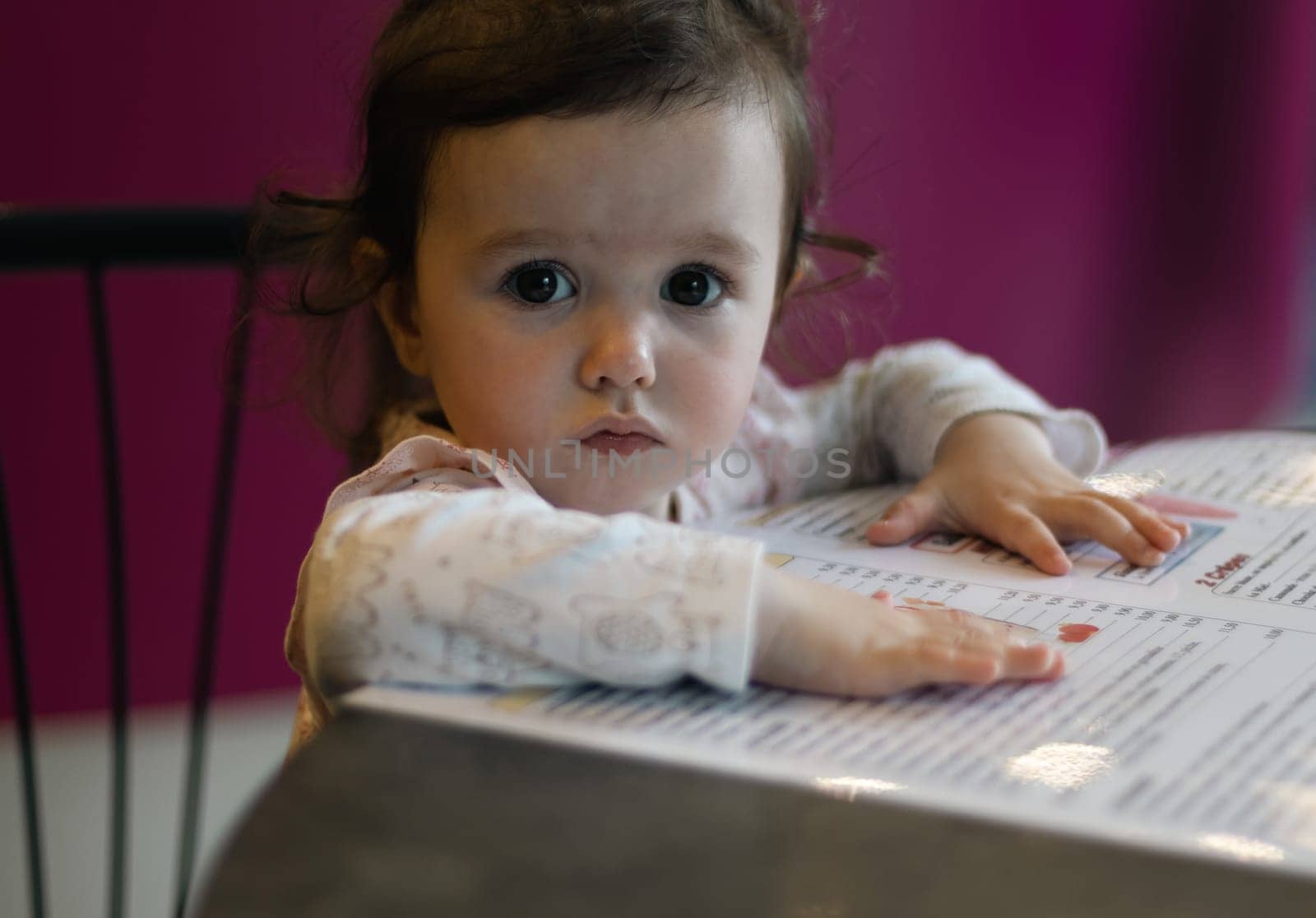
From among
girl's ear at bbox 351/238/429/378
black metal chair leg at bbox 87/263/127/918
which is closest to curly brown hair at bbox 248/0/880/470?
girl's ear at bbox 351/238/429/378

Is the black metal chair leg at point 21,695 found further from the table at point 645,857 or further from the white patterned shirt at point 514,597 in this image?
the table at point 645,857

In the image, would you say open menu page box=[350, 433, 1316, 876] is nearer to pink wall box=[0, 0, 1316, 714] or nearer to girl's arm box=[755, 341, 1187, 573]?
girl's arm box=[755, 341, 1187, 573]

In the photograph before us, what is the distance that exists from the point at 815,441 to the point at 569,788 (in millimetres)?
648

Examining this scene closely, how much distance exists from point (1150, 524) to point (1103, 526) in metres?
0.03

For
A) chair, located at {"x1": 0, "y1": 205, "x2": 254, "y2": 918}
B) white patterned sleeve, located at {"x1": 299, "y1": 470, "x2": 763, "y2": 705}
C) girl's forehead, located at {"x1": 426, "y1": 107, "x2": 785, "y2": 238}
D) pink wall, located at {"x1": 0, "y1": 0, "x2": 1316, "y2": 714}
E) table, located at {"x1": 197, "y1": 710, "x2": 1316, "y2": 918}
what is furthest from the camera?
pink wall, located at {"x1": 0, "y1": 0, "x2": 1316, "y2": 714}

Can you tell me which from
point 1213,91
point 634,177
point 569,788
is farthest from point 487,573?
point 1213,91

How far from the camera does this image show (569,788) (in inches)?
16.9

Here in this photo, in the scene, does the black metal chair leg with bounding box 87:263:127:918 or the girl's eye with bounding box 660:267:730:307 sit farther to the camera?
the black metal chair leg with bounding box 87:263:127:918

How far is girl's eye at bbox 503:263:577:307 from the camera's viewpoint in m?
0.73

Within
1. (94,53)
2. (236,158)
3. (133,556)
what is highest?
(94,53)

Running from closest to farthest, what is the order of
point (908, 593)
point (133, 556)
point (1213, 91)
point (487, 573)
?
point (487, 573)
point (908, 593)
point (133, 556)
point (1213, 91)

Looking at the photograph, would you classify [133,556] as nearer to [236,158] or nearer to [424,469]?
[236,158]

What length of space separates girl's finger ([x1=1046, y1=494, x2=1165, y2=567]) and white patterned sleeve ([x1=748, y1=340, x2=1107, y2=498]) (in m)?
0.16

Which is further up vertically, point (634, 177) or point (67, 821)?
point (634, 177)
